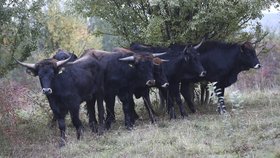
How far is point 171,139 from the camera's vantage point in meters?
10.5

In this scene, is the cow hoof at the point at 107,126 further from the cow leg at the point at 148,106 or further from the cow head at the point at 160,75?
the cow head at the point at 160,75

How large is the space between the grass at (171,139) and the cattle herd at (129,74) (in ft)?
2.08

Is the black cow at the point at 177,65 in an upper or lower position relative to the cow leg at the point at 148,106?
upper

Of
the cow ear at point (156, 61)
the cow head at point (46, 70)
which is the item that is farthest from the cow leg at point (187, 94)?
the cow head at point (46, 70)

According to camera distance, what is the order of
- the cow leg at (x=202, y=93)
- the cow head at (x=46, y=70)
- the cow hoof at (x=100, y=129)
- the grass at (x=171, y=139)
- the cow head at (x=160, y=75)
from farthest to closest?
the cow leg at (x=202, y=93), the cow head at (x=160, y=75), the cow hoof at (x=100, y=129), the cow head at (x=46, y=70), the grass at (x=171, y=139)

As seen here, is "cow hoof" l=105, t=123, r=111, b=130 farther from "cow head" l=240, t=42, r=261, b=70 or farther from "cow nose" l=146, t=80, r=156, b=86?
"cow head" l=240, t=42, r=261, b=70

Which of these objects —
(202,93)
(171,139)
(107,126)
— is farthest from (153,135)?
(202,93)

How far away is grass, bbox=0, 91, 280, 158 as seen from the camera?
9508mm

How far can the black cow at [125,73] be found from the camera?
44.3 ft

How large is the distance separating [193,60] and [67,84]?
14.3 feet

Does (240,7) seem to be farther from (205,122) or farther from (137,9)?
(205,122)

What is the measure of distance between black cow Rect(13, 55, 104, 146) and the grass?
0.64 meters

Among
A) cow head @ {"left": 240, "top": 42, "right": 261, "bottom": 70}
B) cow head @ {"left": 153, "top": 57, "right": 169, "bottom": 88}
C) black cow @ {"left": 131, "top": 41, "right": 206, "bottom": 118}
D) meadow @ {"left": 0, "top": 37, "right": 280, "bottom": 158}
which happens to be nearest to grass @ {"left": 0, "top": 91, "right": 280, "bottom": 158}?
meadow @ {"left": 0, "top": 37, "right": 280, "bottom": 158}

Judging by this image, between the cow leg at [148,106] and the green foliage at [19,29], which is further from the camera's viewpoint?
the cow leg at [148,106]
